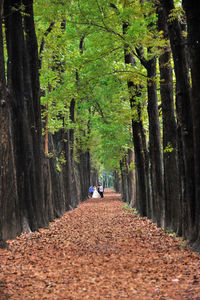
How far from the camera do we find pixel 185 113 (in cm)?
937

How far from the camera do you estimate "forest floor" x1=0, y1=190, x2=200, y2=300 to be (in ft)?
18.7

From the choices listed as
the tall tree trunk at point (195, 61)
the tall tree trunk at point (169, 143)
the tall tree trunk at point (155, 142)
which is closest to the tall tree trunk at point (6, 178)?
the tall tree trunk at point (195, 61)

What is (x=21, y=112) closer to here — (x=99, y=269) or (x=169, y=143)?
(x=169, y=143)

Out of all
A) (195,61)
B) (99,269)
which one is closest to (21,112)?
(195,61)

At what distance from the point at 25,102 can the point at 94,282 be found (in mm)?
8463

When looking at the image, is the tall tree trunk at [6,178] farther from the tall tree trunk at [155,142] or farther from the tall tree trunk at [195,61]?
the tall tree trunk at [155,142]

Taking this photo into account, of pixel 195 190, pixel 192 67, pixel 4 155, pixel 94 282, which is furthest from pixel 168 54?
pixel 94 282

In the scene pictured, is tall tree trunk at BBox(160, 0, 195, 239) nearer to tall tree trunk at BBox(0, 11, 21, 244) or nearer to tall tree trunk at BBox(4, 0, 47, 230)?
tall tree trunk at BBox(0, 11, 21, 244)

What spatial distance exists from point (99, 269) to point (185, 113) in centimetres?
434

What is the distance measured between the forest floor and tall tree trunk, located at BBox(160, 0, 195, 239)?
1114mm

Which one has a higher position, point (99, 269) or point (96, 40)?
point (96, 40)

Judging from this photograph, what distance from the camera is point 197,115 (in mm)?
8211

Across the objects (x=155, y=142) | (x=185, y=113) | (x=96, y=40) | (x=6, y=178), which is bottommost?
(x=6, y=178)

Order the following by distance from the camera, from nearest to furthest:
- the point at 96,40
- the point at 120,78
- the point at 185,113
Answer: the point at 185,113, the point at 120,78, the point at 96,40
